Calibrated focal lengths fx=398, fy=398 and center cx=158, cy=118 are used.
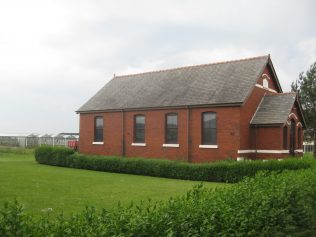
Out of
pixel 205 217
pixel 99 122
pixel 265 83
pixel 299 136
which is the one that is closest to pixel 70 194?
pixel 205 217

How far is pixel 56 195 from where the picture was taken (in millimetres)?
13977

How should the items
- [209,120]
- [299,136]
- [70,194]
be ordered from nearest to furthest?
[70,194] < [209,120] < [299,136]

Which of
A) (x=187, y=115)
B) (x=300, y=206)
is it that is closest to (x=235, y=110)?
(x=187, y=115)

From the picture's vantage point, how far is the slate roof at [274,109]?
87.6 feet

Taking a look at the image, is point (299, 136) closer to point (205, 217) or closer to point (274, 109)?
point (274, 109)

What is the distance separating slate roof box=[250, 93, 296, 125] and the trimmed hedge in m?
5.92

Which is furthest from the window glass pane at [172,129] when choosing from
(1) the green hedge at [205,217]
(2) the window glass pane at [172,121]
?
(1) the green hedge at [205,217]

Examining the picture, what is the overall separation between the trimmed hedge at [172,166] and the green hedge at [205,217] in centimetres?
995

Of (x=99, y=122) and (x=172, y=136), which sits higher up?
(x=99, y=122)

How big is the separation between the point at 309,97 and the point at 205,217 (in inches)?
1550

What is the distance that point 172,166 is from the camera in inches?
933

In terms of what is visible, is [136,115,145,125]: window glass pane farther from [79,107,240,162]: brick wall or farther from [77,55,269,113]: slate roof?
[77,55,269,113]: slate roof

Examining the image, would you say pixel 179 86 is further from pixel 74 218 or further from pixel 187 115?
pixel 74 218

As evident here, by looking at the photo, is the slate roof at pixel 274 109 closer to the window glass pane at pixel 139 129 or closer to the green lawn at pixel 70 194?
the window glass pane at pixel 139 129
